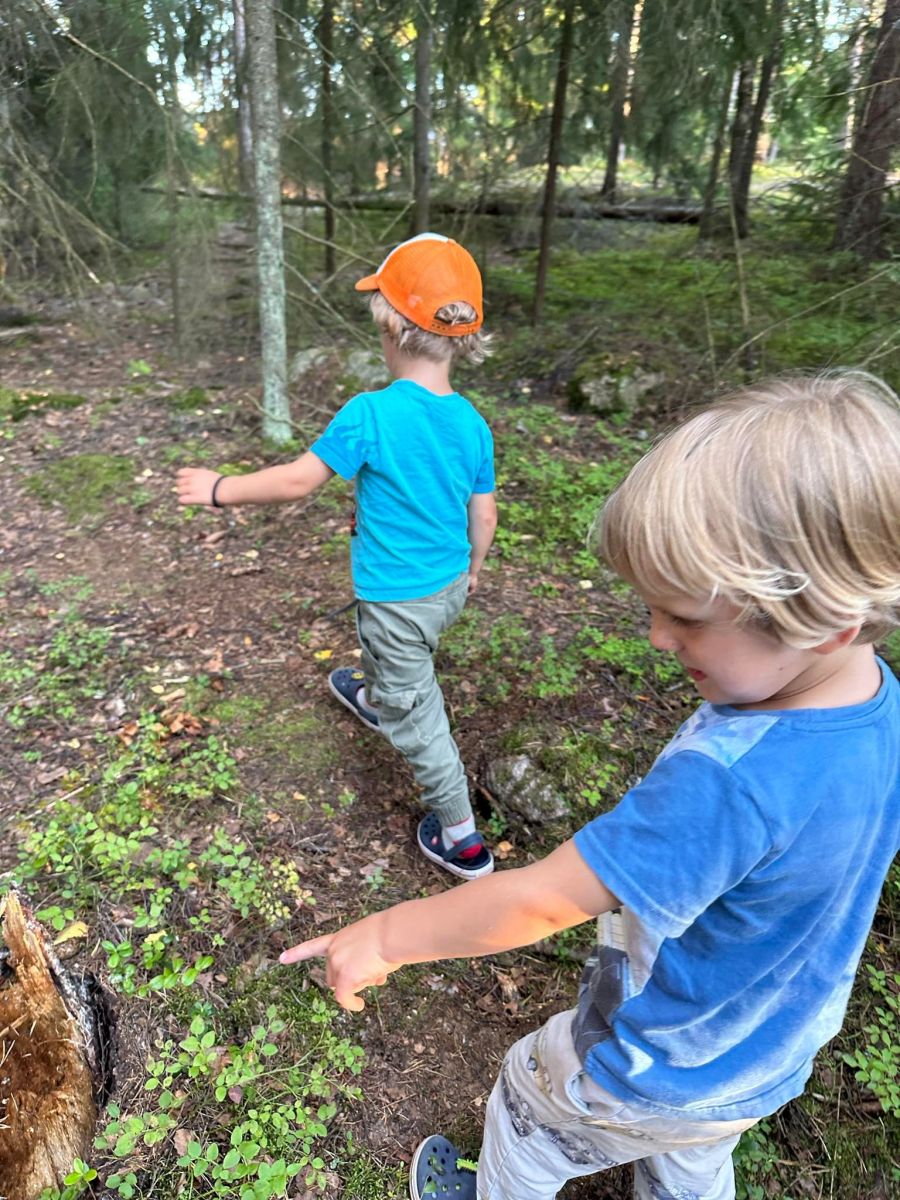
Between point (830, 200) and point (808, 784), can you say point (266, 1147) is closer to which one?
point (808, 784)

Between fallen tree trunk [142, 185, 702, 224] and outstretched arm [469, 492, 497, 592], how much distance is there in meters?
4.90

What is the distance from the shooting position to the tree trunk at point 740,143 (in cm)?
684

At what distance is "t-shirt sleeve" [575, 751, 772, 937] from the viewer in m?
0.96

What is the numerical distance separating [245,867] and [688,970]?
1.86 m

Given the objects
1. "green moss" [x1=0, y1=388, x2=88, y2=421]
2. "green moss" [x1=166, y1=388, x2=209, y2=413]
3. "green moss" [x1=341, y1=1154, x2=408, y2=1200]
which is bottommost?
"green moss" [x1=341, y1=1154, x2=408, y2=1200]

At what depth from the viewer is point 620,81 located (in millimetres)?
6312

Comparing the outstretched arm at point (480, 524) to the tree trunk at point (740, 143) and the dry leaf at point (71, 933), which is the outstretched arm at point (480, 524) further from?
the tree trunk at point (740, 143)

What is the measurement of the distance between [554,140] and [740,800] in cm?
732

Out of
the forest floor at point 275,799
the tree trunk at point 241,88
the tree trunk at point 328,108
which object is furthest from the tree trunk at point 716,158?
the tree trunk at point 241,88

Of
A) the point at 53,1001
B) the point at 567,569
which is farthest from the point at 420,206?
the point at 53,1001

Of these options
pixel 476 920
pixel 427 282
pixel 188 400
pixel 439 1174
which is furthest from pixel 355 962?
pixel 188 400

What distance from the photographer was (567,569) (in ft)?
14.6

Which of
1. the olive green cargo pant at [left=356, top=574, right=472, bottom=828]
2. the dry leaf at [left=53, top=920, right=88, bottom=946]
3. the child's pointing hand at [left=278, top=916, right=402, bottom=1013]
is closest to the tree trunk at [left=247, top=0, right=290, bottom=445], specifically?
the olive green cargo pant at [left=356, top=574, right=472, bottom=828]

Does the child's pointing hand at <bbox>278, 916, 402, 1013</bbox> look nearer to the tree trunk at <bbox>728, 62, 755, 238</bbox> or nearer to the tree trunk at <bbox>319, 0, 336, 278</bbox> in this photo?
the tree trunk at <bbox>319, 0, 336, 278</bbox>
